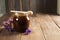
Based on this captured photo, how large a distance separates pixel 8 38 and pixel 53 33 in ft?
1.33

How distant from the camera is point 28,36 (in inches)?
51.3

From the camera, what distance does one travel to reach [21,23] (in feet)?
4.46

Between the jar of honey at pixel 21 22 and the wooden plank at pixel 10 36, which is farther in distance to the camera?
the jar of honey at pixel 21 22

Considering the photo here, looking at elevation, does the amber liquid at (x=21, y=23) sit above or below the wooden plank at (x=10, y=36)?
above

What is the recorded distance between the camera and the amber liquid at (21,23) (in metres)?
1.36

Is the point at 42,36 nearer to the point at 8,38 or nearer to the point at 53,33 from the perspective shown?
the point at 53,33

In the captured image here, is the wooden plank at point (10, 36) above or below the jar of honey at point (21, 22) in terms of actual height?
below

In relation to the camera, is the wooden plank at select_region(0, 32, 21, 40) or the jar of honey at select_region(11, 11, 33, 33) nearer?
the wooden plank at select_region(0, 32, 21, 40)

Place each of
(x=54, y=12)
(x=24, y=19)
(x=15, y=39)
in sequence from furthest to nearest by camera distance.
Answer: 1. (x=54, y=12)
2. (x=24, y=19)
3. (x=15, y=39)

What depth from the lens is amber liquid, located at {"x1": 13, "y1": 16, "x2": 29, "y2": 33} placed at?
1.36m

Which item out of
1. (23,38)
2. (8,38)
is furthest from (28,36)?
(8,38)

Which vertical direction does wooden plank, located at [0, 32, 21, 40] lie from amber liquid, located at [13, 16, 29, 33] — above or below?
below

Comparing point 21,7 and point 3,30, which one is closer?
point 3,30

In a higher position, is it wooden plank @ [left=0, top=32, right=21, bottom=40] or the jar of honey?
the jar of honey
